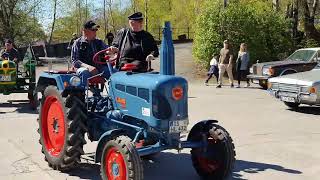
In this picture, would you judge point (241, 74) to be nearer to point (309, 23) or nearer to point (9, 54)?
point (309, 23)

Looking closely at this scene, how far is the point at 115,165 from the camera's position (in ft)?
19.1

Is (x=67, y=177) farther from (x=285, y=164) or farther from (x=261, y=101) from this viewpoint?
(x=261, y=101)

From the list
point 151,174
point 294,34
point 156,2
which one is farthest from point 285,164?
point 156,2

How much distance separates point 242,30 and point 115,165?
17.3m

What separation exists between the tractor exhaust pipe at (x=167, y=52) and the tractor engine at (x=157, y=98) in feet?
0.37

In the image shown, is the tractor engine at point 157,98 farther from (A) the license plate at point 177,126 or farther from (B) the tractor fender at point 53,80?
(B) the tractor fender at point 53,80

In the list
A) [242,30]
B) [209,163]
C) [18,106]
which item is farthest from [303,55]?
[209,163]

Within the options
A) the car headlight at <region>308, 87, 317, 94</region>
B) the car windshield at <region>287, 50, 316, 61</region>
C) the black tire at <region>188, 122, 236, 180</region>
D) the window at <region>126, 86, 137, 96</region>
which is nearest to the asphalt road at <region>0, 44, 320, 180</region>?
the black tire at <region>188, 122, 236, 180</region>

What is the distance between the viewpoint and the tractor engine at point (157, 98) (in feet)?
19.1

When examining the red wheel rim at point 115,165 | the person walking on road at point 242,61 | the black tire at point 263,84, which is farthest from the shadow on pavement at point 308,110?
the red wheel rim at point 115,165

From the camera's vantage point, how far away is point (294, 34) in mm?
25328

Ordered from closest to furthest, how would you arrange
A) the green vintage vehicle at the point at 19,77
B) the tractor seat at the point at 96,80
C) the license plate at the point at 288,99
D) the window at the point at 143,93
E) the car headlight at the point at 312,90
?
the window at the point at 143,93 < the tractor seat at the point at 96,80 < the car headlight at the point at 312,90 < the license plate at the point at 288,99 < the green vintage vehicle at the point at 19,77

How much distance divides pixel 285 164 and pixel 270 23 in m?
16.2

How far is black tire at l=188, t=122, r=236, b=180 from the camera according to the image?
6219mm
